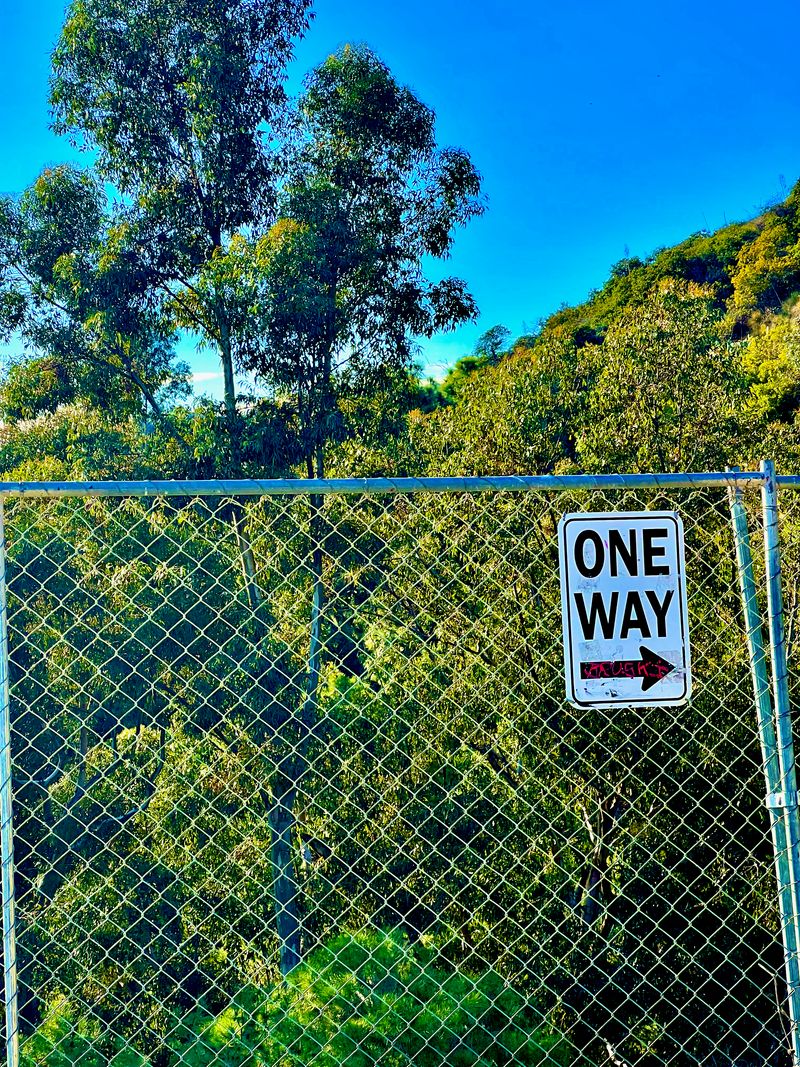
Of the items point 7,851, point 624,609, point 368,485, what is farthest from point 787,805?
point 7,851

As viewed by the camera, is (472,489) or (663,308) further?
(663,308)

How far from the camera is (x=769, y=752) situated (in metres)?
2.33

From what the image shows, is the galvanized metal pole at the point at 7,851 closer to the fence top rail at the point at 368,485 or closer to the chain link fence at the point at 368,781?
the fence top rail at the point at 368,485

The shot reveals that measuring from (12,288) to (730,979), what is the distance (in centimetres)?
1398

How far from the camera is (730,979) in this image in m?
12.1

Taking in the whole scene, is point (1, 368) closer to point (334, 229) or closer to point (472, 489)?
point (334, 229)

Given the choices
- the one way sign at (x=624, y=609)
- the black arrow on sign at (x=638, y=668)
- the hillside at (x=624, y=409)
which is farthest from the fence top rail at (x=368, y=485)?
the hillside at (x=624, y=409)

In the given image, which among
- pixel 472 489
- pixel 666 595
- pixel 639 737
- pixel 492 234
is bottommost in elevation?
pixel 639 737

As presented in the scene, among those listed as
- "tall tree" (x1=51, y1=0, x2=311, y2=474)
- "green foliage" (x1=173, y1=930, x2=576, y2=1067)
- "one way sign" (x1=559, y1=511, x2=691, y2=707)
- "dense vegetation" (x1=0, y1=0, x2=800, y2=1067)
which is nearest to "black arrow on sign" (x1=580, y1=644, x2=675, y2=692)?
"one way sign" (x1=559, y1=511, x2=691, y2=707)

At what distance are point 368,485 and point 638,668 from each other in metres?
0.75

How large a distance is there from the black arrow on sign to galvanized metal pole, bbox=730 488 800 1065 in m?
0.26

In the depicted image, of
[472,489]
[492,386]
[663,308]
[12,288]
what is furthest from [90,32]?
[472,489]

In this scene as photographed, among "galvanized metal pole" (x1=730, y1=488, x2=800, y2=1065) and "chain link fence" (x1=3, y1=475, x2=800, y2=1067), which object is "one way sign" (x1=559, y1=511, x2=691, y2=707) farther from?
"chain link fence" (x1=3, y1=475, x2=800, y2=1067)

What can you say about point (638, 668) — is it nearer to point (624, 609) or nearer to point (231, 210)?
point (624, 609)
